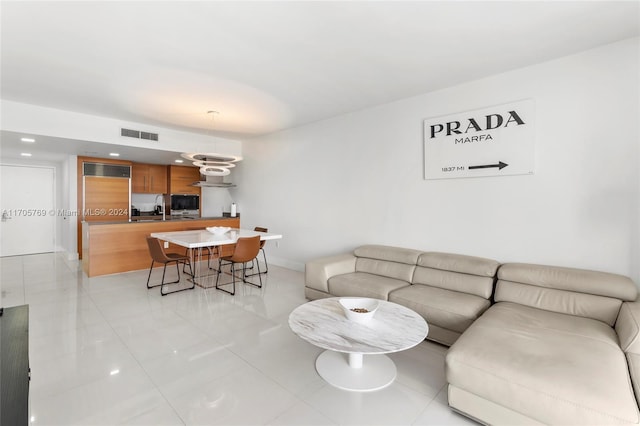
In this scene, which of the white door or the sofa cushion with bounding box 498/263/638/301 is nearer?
the sofa cushion with bounding box 498/263/638/301

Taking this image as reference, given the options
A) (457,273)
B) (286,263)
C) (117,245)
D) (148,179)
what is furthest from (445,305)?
(148,179)

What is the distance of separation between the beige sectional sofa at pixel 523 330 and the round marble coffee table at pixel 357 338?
0.34 metres

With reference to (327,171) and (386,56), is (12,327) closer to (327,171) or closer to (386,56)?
(386,56)

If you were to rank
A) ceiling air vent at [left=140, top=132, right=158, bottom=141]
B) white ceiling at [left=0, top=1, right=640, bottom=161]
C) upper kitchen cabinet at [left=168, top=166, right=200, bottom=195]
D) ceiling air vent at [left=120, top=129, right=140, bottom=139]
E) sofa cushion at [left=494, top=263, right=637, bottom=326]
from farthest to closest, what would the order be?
1. upper kitchen cabinet at [left=168, top=166, right=200, bottom=195]
2. ceiling air vent at [left=140, top=132, right=158, bottom=141]
3. ceiling air vent at [left=120, top=129, right=140, bottom=139]
4. sofa cushion at [left=494, top=263, right=637, bottom=326]
5. white ceiling at [left=0, top=1, right=640, bottom=161]

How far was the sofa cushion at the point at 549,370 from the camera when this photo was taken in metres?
A: 1.46

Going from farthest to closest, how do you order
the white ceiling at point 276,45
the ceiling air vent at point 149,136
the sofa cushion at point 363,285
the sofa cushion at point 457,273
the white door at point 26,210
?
the white door at point 26,210
the ceiling air vent at point 149,136
the sofa cushion at point 363,285
the sofa cushion at point 457,273
the white ceiling at point 276,45

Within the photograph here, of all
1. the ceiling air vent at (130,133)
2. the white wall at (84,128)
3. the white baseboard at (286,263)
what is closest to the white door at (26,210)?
the white wall at (84,128)

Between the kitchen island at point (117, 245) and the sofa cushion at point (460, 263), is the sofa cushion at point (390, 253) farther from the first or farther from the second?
the kitchen island at point (117, 245)

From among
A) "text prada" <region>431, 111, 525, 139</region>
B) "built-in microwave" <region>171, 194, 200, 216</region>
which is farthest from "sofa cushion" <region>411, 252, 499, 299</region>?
"built-in microwave" <region>171, 194, 200, 216</region>

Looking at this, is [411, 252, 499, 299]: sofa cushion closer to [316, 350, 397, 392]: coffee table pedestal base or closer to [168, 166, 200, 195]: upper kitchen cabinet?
[316, 350, 397, 392]: coffee table pedestal base

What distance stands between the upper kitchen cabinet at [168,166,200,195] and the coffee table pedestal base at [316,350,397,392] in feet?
21.7

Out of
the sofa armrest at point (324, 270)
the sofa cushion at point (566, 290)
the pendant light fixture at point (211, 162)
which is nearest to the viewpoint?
the sofa cushion at point (566, 290)

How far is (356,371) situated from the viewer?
7.50 ft

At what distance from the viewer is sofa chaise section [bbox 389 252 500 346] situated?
8.78 ft
